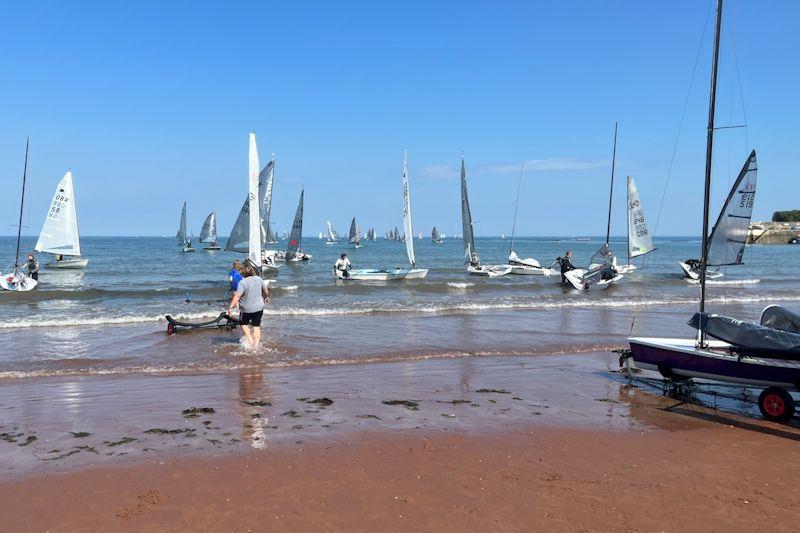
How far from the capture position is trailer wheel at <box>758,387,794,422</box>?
6.17 m

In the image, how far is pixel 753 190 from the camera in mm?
10555

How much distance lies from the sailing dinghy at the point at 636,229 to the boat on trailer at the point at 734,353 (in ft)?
83.8

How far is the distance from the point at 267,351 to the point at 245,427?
4.86 metres

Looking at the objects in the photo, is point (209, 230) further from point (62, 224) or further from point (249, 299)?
point (249, 299)

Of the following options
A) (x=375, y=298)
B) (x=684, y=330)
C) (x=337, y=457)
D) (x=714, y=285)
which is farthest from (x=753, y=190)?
(x=714, y=285)

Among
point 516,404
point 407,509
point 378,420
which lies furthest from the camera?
point 516,404

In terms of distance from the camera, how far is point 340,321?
1530cm

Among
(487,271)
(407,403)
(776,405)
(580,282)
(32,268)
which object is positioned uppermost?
(32,268)

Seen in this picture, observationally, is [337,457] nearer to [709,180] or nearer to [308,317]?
[709,180]

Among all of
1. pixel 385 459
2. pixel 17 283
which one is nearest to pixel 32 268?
pixel 17 283

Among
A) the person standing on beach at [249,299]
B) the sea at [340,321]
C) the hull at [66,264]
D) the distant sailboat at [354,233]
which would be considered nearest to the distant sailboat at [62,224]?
the sea at [340,321]

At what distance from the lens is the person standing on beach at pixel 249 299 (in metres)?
9.58

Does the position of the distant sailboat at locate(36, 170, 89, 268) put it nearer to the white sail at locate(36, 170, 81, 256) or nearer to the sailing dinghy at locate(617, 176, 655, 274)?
the white sail at locate(36, 170, 81, 256)

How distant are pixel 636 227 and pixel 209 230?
182ft
